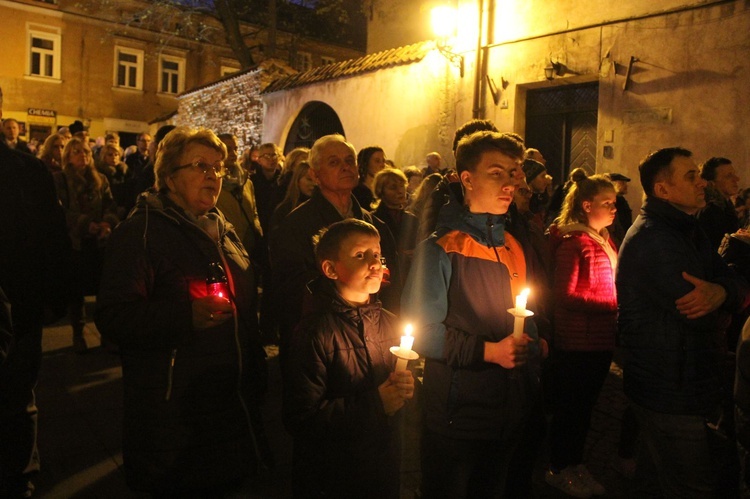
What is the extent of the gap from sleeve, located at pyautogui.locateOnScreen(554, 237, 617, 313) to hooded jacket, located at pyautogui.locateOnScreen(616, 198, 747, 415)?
645 millimetres

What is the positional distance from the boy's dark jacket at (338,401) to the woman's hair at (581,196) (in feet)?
6.55

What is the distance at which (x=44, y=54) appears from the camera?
88.8 feet

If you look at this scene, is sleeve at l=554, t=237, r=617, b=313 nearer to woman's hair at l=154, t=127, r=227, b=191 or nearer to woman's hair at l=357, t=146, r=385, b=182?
woman's hair at l=154, t=127, r=227, b=191

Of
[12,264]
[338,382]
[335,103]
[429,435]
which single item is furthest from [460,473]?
[335,103]

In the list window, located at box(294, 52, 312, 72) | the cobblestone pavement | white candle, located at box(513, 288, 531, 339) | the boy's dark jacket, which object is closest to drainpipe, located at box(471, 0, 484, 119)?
the cobblestone pavement

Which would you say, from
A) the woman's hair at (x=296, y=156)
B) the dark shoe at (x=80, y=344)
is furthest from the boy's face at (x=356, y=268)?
the dark shoe at (x=80, y=344)

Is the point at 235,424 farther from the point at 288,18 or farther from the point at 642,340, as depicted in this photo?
the point at 288,18

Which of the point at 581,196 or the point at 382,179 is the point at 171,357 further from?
the point at 382,179

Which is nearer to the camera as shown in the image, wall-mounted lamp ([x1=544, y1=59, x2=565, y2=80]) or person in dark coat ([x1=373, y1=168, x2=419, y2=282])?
person in dark coat ([x1=373, y1=168, x2=419, y2=282])

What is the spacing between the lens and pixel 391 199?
5309 mm

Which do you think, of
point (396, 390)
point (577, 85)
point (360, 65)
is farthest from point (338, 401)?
point (360, 65)

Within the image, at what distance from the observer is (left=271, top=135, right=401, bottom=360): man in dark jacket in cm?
341

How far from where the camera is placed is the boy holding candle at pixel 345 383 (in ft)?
7.73

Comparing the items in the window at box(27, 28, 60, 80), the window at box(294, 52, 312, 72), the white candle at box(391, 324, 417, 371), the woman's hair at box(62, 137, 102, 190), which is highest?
the window at box(294, 52, 312, 72)
